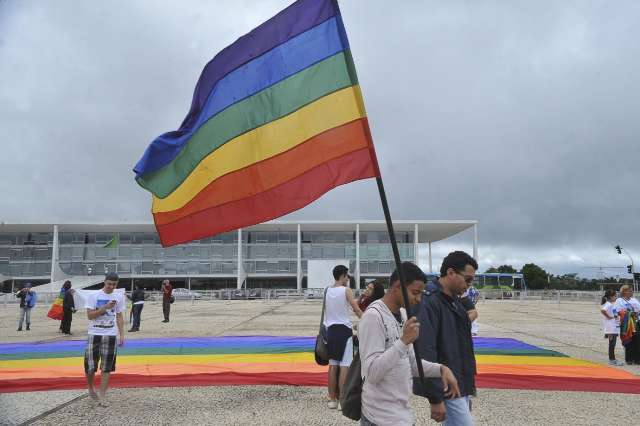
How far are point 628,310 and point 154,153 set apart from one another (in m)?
9.07

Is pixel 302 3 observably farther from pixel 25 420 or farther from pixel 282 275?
pixel 282 275

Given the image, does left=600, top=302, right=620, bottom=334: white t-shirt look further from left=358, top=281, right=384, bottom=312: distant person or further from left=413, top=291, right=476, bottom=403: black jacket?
left=413, top=291, right=476, bottom=403: black jacket

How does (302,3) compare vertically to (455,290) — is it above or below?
above

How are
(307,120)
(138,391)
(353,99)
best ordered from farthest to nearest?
(138,391) → (307,120) → (353,99)

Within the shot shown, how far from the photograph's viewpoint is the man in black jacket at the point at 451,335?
133 inches

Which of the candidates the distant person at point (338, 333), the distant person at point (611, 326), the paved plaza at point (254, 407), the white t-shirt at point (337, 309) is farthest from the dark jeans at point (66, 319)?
the distant person at point (611, 326)

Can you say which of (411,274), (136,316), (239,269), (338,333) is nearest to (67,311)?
(136,316)

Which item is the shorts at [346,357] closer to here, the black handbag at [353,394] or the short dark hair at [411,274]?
the black handbag at [353,394]

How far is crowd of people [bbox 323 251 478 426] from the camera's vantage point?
2836mm

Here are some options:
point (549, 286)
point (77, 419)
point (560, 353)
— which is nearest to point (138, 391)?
point (77, 419)

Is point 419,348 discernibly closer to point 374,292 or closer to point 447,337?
point 447,337

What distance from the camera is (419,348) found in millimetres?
3322

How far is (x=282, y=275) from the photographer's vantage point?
6138 centimetres

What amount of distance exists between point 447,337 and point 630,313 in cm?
797
